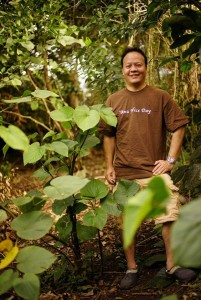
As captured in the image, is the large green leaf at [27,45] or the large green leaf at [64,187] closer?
the large green leaf at [64,187]

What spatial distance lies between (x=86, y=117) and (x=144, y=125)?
21.7 inches

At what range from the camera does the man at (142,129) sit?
2.19 m

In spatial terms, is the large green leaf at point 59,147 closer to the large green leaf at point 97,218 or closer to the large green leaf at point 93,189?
the large green leaf at point 93,189

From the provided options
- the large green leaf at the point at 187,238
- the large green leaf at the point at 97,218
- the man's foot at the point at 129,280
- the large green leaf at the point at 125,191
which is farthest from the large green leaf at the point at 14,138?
the man's foot at the point at 129,280

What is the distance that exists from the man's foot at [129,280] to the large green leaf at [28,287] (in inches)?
→ 37.3

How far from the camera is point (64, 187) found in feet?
4.92

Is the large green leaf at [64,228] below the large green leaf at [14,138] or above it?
below

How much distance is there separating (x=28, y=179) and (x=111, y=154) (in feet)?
12.7

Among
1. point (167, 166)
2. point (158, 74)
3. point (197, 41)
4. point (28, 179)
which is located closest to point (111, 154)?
point (167, 166)

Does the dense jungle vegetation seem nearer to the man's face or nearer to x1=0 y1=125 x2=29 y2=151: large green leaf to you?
x1=0 y1=125 x2=29 y2=151: large green leaf

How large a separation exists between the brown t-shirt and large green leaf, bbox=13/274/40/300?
110cm

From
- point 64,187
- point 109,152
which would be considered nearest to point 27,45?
point 109,152

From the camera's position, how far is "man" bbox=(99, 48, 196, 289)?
Result: 2186mm

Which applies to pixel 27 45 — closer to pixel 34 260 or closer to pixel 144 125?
pixel 144 125
